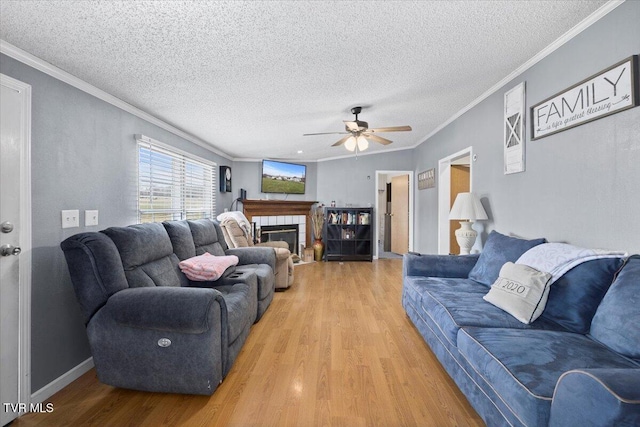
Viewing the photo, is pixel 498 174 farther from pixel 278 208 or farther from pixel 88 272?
pixel 278 208

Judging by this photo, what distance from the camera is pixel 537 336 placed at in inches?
58.1

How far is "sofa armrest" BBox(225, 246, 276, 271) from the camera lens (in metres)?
3.47

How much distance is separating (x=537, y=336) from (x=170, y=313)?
2.04m

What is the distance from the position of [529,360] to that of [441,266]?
62.8 inches

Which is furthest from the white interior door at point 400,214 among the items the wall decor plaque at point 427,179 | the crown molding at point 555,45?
the crown molding at point 555,45

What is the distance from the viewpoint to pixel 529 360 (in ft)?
4.12

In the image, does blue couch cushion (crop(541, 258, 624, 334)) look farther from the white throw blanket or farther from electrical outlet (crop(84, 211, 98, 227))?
electrical outlet (crop(84, 211, 98, 227))

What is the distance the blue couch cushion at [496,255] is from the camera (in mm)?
2223

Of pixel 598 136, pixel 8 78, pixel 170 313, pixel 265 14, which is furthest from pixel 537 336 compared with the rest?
pixel 8 78

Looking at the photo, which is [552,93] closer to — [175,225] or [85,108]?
[175,225]

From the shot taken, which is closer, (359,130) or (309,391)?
(309,391)

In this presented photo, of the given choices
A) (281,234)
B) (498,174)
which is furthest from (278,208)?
(498,174)

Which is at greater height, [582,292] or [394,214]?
[394,214]

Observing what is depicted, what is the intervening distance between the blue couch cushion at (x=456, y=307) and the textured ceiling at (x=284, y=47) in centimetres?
183
